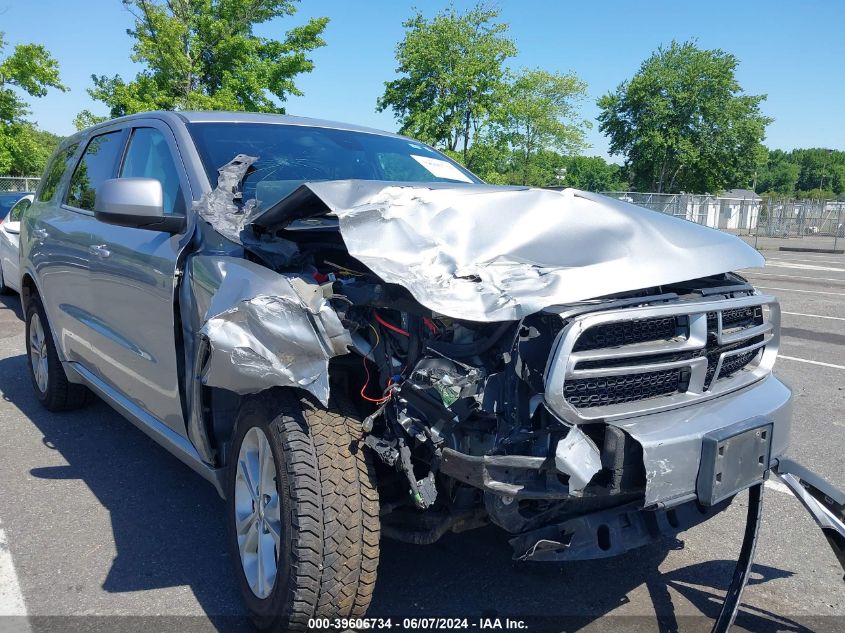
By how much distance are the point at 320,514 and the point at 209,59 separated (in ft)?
70.0

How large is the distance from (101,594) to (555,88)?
147 feet

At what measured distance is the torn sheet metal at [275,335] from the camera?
2.33 metres

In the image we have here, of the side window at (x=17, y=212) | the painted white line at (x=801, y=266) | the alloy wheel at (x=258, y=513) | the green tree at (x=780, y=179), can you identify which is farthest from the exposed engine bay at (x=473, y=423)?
the green tree at (x=780, y=179)

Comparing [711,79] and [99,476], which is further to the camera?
[711,79]

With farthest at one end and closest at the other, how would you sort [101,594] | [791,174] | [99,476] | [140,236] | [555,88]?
1. [791,174]
2. [555,88]
3. [99,476]
4. [140,236]
5. [101,594]

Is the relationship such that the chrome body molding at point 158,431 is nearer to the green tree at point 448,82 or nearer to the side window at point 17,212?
the side window at point 17,212

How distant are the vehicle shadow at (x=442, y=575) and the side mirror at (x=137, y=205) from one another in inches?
57.4

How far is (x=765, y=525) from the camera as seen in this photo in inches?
144

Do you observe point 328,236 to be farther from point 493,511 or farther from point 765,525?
point 765,525

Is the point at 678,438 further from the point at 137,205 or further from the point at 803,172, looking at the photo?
the point at 803,172

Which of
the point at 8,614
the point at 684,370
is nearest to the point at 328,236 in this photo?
the point at 684,370

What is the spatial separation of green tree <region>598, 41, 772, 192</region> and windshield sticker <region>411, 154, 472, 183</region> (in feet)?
145

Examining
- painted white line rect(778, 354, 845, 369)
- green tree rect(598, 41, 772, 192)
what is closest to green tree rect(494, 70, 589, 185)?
green tree rect(598, 41, 772, 192)

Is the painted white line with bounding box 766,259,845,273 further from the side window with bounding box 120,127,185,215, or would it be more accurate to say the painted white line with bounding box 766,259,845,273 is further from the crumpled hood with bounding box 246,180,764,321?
the side window with bounding box 120,127,185,215
